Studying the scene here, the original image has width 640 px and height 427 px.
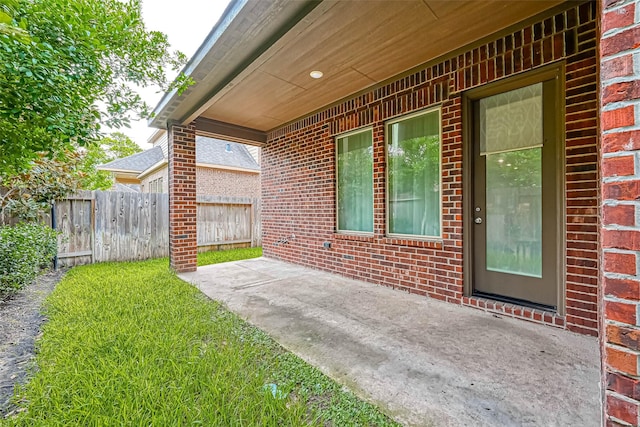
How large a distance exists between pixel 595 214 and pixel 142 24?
4431mm

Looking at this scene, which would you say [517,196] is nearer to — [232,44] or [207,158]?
[232,44]

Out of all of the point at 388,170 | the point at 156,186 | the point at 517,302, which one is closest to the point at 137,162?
the point at 156,186

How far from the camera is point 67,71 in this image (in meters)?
2.08

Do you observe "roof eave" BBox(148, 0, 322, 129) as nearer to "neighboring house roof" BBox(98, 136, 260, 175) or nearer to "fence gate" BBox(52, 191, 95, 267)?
"fence gate" BBox(52, 191, 95, 267)

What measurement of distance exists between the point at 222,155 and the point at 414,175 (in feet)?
31.5

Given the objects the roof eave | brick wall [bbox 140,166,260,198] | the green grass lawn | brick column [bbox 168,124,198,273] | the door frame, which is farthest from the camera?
brick wall [bbox 140,166,260,198]

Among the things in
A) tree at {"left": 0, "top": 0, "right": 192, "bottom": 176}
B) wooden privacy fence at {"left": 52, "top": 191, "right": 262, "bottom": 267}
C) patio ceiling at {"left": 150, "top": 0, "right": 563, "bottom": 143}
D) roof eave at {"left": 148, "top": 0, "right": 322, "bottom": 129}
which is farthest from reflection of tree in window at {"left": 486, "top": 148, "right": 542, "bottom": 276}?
wooden privacy fence at {"left": 52, "top": 191, "right": 262, "bottom": 267}

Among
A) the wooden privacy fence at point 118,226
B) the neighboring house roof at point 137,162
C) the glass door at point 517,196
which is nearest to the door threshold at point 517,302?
the glass door at point 517,196

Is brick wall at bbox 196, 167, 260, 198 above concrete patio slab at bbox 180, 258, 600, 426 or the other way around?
above

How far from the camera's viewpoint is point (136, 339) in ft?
7.00

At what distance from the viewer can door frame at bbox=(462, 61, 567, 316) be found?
238cm

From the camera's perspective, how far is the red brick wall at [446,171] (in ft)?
7.35

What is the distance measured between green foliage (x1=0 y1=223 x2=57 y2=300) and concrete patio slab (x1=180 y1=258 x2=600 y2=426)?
6.99 ft

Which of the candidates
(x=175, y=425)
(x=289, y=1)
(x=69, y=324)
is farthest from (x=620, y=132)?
(x=69, y=324)
